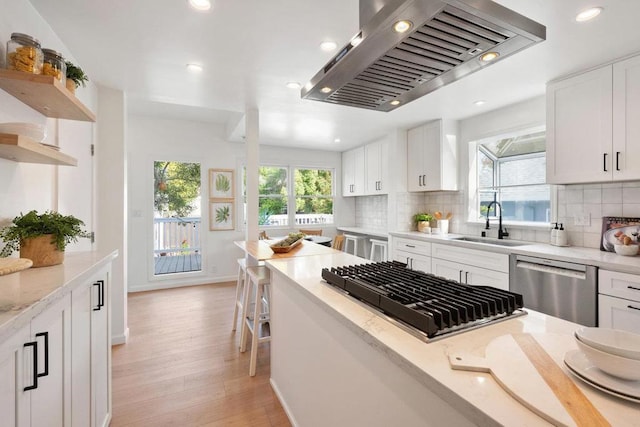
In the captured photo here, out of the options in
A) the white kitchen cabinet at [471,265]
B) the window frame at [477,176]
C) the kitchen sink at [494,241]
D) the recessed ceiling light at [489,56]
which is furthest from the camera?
the window frame at [477,176]

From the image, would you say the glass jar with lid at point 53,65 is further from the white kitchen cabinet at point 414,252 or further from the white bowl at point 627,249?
the white bowl at point 627,249

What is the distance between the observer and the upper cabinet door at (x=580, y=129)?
227cm

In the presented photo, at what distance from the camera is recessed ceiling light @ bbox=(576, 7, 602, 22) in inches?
64.6

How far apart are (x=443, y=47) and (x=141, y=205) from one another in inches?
188

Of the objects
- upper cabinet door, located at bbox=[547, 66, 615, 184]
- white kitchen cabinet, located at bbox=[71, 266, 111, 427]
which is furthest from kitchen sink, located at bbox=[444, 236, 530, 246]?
white kitchen cabinet, located at bbox=[71, 266, 111, 427]

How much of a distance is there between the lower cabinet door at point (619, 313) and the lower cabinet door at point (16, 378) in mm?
3095

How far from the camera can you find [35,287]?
3.28ft

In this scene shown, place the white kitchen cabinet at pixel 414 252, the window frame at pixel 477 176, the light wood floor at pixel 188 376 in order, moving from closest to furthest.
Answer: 1. the light wood floor at pixel 188 376
2. the window frame at pixel 477 176
3. the white kitchen cabinet at pixel 414 252

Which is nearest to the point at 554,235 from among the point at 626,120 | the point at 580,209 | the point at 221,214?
the point at 580,209

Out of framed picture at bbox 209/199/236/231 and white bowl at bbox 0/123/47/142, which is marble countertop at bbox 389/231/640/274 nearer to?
white bowl at bbox 0/123/47/142

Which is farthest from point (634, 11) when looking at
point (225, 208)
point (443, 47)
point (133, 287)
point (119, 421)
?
point (133, 287)

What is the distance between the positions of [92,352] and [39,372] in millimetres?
567

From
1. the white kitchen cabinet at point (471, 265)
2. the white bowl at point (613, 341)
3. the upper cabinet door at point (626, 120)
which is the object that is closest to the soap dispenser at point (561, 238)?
the white kitchen cabinet at point (471, 265)

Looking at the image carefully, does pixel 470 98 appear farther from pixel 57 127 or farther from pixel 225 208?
pixel 225 208
